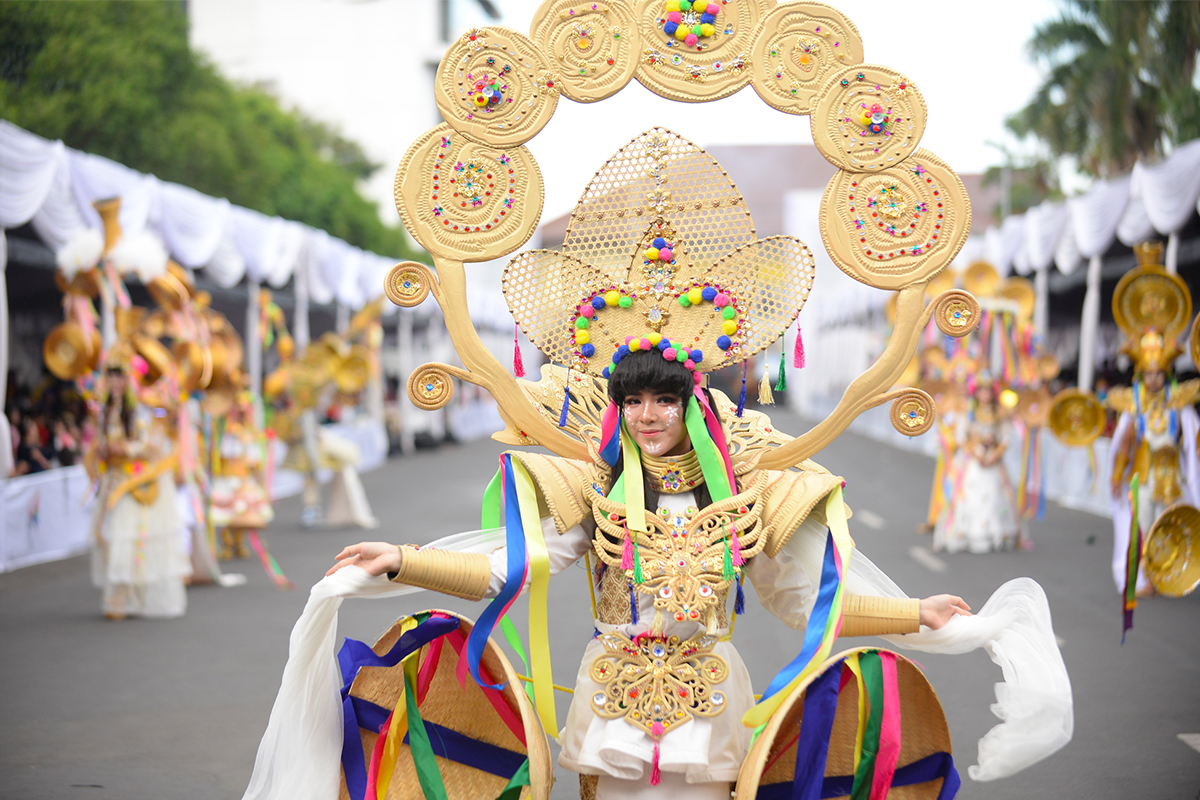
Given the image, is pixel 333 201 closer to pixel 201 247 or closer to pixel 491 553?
pixel 201 247

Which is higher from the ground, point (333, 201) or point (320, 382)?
point (333, 201)

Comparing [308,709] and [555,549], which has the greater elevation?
[555,549]

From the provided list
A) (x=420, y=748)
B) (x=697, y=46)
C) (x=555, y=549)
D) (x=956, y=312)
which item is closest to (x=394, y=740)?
(x=420, y=748)

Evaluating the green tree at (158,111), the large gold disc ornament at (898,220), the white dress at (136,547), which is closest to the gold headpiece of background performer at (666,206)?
the large gold disc ornament at (898,220)

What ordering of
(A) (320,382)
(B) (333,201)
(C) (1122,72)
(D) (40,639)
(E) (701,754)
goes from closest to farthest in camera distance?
(E) (701,754) → (D) (40,639) → (A) (320,382) → (C) (1122,72) → (B) (333,201)

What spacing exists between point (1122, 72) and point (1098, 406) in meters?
17.0

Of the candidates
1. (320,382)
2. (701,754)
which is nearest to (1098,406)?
(701,754)

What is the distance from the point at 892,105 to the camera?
2898 mm

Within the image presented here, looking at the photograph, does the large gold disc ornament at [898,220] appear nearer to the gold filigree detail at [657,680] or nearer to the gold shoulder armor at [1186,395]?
the gold filigree detail at [657,680]

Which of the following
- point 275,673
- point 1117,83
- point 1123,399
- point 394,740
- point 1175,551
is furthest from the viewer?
point 1117,83

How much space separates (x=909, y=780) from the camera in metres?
2.74

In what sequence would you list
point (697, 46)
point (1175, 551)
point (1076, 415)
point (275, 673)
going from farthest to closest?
point (1076, 415)
point (1175, 551)
point (275, 673)
point (697, 46)

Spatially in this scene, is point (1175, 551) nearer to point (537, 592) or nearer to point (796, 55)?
point (796, 55)

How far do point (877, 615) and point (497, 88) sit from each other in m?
1.81
